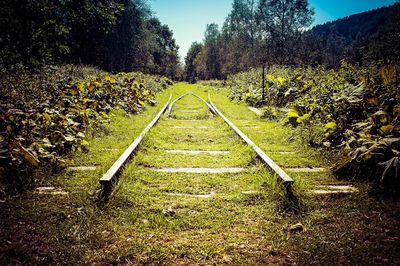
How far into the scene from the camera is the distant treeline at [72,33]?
14431 millimetres

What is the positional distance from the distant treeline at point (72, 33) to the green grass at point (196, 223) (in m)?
9.61

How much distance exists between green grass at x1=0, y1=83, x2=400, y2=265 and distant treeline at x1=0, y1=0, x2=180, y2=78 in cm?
961

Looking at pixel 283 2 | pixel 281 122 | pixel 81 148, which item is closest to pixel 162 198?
pixel 81 148

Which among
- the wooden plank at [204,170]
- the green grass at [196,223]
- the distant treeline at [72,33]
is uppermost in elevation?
the distant treeline at [72,33]

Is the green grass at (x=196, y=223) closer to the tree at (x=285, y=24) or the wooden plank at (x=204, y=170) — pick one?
the wooden plank at (x=204, y=170)

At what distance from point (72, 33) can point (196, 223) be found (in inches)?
1212

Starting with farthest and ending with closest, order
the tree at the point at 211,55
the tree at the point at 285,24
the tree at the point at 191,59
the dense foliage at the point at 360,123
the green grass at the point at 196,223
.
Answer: the tree at the point at 191,59
the tree at the point at 211,55
the tree at the point at 285,24
the dense foliage at the point at 360,123
the green grass at the point at 196,223

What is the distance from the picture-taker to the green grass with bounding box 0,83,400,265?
2227 millimetres

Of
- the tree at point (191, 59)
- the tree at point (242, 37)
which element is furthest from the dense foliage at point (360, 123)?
the tree at point (191, 59)

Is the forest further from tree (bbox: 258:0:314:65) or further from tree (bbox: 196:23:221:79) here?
tree (bbox: 196:23:221:79)

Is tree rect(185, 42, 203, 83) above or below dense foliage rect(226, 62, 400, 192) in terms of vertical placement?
above

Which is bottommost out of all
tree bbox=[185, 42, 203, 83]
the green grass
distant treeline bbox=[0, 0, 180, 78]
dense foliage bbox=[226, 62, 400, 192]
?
the green grass

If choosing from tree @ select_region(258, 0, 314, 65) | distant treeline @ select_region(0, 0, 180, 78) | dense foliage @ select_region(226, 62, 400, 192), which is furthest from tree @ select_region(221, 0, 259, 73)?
dense foliage @ select_region(226, 62, 400, 192)

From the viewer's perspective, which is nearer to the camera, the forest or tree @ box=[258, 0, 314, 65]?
the forest
